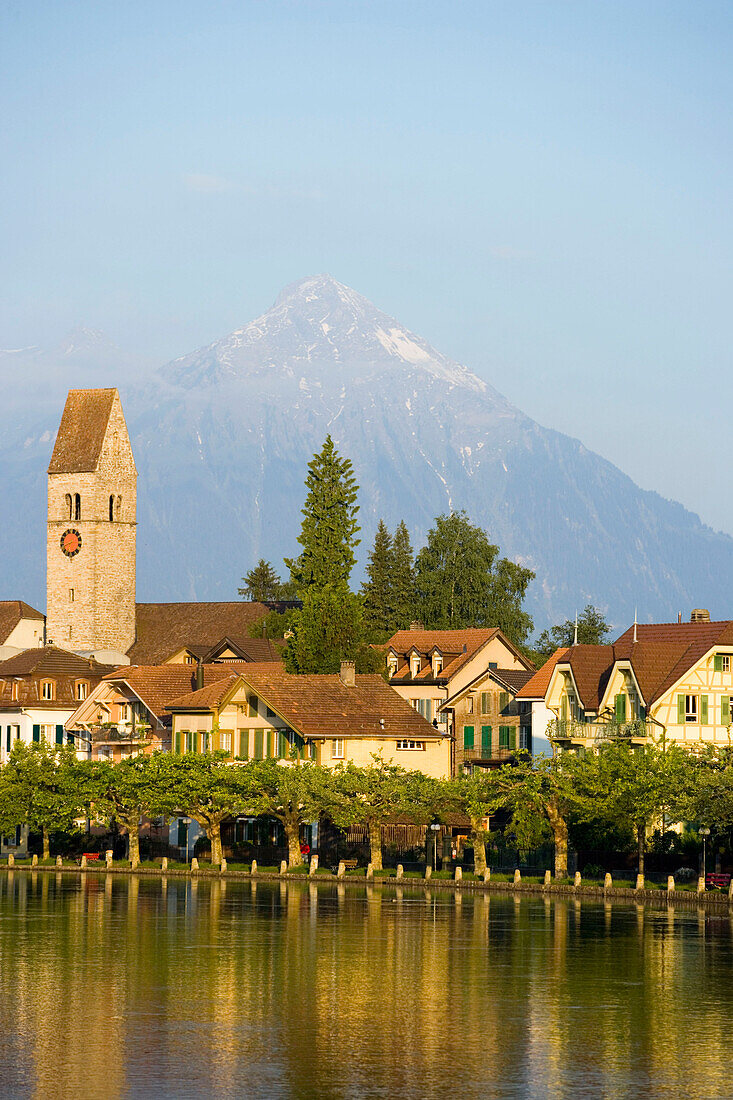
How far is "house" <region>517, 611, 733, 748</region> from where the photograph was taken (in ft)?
258

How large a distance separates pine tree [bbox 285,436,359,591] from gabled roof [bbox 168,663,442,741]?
15567mm

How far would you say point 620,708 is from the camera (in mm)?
80625

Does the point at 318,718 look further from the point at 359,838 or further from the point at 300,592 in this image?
the point at 300,592

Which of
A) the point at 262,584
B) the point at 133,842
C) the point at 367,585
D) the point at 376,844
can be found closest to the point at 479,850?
the point at 376,844

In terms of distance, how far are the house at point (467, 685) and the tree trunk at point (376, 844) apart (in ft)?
60.2

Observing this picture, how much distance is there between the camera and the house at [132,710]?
324ft

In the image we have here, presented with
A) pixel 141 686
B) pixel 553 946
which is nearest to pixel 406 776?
pixel 141 686

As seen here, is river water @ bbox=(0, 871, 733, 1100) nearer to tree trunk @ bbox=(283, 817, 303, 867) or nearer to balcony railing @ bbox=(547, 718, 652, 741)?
balcony railing @ bbox=(547, 718, 652, 741)

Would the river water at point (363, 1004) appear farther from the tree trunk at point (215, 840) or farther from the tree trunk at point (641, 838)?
the tree trunk at point (215, 840)

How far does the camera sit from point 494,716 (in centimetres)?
9706

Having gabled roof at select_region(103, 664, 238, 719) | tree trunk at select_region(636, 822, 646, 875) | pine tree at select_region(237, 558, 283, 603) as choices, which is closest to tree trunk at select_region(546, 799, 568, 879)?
tree trunk at select_region(636, 822, 646, 875)

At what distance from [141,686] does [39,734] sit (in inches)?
548

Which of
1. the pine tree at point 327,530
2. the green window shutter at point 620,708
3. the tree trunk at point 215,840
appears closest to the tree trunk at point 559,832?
the green window shutter at point 620,708

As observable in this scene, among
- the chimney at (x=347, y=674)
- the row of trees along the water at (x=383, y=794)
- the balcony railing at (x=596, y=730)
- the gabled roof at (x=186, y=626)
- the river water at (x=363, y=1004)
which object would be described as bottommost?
the river water at (x=363, y=1004)
